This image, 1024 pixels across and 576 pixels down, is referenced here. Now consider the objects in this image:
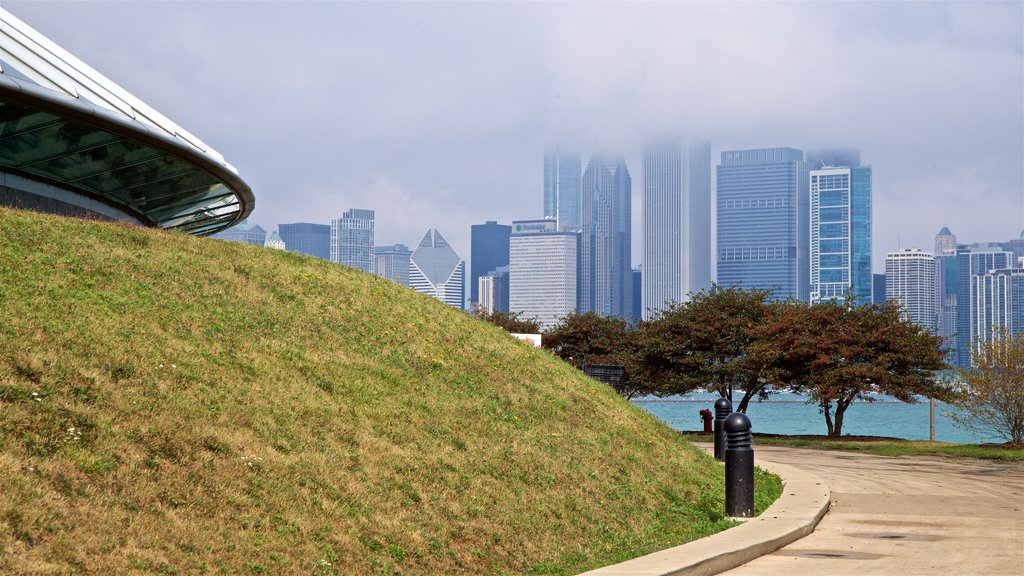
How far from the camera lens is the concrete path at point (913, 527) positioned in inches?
382

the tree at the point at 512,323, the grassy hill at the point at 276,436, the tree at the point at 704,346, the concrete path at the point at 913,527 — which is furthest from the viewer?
the tree at the point at 512,323

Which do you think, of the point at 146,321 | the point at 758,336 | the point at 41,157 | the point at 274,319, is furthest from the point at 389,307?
the point at 758,336

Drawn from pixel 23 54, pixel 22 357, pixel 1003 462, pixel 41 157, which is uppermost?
pixel 23 54

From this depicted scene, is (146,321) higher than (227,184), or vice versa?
(227,184)

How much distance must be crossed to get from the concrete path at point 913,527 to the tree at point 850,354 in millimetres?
13216

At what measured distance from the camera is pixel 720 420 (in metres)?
20.4

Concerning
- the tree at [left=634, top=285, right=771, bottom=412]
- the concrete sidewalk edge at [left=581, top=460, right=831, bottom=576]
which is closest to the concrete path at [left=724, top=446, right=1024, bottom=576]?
the concrete sidewalk edge at [left=581, top=460, right=831, bottom=576]

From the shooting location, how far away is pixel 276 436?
10477 mm

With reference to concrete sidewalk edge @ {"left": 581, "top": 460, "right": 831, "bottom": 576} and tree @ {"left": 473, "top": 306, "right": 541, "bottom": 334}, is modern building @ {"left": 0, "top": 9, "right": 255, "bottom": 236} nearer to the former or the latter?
concrete sidewalk edge @ {"left": 581, "top": 460, "right": 831, "bottom": 576}

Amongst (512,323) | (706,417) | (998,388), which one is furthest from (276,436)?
(512,323)

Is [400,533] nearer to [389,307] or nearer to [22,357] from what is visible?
[22,357]

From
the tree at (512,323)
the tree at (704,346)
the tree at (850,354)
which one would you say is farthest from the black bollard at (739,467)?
the tree at (512,323)

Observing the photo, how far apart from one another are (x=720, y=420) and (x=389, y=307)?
7.36 meters

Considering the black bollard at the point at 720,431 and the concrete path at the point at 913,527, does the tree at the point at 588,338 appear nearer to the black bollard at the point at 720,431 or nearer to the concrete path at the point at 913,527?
the concrete path at the point at 913,527
